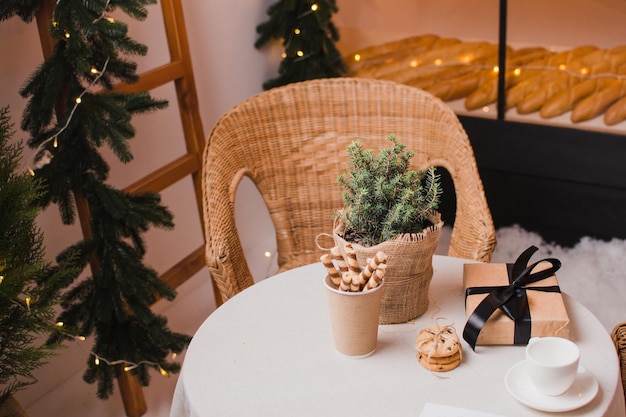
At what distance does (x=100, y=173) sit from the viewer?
6.01ft

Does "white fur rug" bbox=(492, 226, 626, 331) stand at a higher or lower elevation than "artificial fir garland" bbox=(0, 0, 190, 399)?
lower

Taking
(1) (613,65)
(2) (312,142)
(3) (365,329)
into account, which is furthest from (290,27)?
(3) (365,329)

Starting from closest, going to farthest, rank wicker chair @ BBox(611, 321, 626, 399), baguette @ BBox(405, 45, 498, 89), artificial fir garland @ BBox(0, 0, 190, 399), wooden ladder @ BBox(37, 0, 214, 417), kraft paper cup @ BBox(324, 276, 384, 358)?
kraft paper cup @ BBox(324, 276, 384, 358), wicker chair @ BBox(611, 321, 626, 399), artificial fir garland @ BBox(0, 0, 190, 399), wooden ladder @ BBox(37, 0, 214, 417), baguette @ BBox(405, 45, 498, 89)

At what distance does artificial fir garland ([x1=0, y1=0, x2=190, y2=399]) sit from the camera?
172 cm

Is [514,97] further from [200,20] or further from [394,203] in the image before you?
[394,203]

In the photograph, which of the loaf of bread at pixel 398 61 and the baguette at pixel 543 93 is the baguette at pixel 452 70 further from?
the baguette at pixel 543 93

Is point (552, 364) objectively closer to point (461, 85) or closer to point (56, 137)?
point (56, 137)

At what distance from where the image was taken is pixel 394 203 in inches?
50.3

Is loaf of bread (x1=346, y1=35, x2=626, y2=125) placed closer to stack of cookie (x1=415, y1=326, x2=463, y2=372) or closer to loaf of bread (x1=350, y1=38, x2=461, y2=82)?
loaf of bread (x1=350, y1=38, x2=461, y2=82)

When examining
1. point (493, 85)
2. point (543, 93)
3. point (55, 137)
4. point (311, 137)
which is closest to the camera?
point (55, 137)

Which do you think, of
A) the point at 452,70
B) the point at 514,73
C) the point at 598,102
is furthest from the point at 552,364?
the point at 452,70

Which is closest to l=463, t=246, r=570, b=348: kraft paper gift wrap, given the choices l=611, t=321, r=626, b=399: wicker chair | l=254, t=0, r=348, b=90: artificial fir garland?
l=611, t=321, r=626, b=399: wicker chair

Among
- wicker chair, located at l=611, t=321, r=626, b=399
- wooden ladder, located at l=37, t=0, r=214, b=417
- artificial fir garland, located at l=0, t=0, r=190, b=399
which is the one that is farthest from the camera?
wooden ladder, located at l=37, t=0, r=214, b=417

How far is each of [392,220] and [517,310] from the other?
0.85 ft
